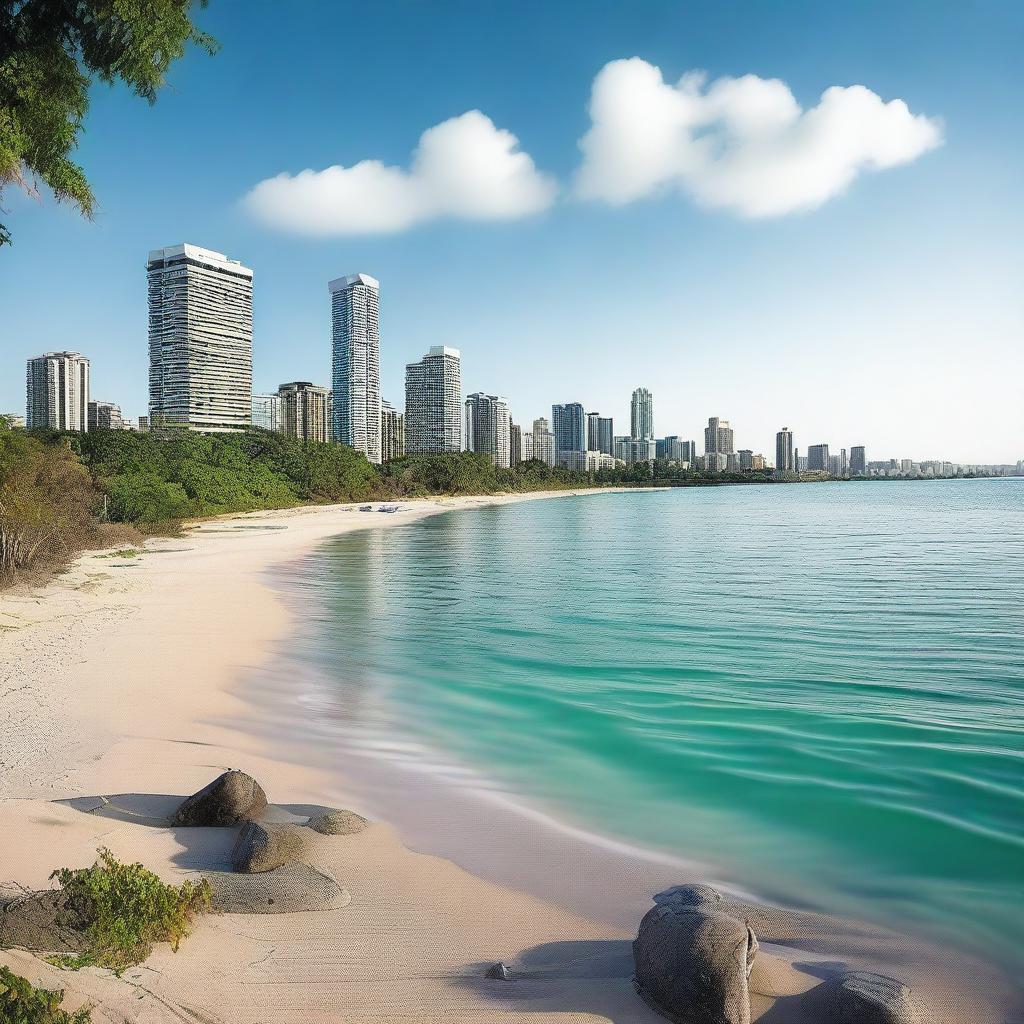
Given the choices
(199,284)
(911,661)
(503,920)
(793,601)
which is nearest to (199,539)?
(793,601)

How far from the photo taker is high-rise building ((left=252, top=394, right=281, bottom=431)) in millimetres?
156000

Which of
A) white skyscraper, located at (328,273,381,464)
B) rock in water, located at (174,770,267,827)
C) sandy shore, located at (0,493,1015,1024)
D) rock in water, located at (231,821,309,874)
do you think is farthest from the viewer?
white skyscraper, located at (328,273,381,464)

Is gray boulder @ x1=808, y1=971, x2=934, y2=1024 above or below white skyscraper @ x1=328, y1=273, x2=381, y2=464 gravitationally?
below

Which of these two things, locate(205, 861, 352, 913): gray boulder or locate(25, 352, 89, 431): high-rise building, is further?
locate(25, 352, 89, 431): high-rise building

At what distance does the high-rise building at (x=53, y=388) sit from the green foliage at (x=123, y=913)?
145 meters

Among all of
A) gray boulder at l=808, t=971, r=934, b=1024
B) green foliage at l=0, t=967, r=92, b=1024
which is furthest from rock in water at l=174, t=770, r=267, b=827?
gray boulder at l=808, t=971, r=934, b=1024

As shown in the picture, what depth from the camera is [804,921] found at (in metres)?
5.96

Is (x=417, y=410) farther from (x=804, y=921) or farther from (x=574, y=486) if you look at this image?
(x=804, y=921)

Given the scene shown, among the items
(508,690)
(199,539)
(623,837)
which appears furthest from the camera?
(199,539)

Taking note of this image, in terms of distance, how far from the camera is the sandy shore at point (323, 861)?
4.39m

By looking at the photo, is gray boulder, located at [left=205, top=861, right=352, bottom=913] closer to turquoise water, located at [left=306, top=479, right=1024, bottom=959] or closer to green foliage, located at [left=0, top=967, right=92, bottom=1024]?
green foliage, located at [left=0, top=967, right=92, bottom=1024]

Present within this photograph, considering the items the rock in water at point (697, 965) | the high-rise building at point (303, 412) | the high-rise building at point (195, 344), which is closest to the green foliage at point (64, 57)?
the rock in water at point (697, 965)

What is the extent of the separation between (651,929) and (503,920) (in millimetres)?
1314

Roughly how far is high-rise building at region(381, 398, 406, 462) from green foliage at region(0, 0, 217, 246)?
179 metres
